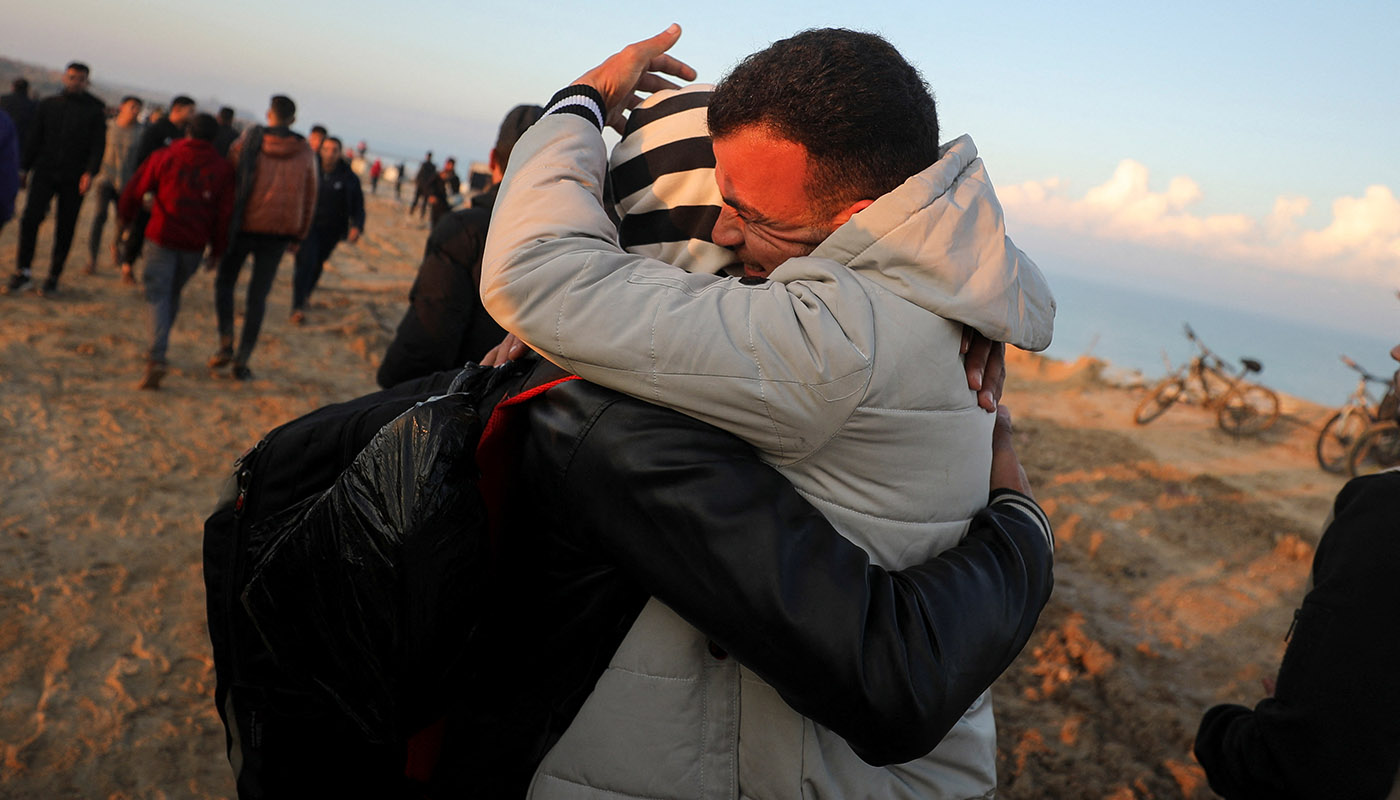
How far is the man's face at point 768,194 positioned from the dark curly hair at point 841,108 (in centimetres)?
2

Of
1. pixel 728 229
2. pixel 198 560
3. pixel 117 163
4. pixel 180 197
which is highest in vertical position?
pixel 728 229

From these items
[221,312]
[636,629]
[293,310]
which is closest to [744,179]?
[636,629]

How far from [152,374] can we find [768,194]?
648 cm

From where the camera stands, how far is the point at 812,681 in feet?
3.54

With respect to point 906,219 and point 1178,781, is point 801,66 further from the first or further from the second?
point 1178,781

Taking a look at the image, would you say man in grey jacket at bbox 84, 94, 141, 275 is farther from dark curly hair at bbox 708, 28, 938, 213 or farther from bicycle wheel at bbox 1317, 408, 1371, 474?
bicycle wheel at bbox 1317, 408, 1371, 474

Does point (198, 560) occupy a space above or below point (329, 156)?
below

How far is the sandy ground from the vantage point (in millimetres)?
3291

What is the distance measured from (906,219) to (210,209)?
6391 mm

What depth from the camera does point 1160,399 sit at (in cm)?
1170

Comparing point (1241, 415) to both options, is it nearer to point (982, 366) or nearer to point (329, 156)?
point (329, 156)

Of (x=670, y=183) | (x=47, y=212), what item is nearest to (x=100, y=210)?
(x=47, y=212)

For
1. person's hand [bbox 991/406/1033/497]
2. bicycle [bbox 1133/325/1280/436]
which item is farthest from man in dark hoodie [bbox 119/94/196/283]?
bicycle [bbox 1133/325/1280/436]

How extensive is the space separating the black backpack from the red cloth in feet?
17.9
